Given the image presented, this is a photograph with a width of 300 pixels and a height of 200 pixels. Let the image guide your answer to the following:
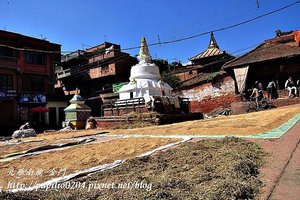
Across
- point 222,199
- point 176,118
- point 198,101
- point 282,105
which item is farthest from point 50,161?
point 198,101

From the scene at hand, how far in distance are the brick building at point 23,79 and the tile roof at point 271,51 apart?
61.0 ft

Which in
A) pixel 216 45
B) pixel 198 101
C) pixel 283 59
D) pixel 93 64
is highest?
pixel 216 45

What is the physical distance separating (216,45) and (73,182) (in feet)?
135

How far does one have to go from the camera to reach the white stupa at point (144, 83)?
20.6 m

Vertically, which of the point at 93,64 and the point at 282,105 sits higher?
the point at 93,64

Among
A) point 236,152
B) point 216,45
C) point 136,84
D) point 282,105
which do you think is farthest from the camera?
point 216,45

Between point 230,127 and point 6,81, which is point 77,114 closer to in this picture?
point 230,127

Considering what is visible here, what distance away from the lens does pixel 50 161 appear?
19.2 feet

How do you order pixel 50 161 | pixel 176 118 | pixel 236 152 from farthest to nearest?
pixel 176 118
pixel 50 161
pixel 236 152

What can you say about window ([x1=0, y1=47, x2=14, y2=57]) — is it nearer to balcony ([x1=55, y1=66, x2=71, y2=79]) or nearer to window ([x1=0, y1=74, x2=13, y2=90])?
window ([x1=0, y1=74, x2=13, y2=90])

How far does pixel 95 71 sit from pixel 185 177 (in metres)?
36.4

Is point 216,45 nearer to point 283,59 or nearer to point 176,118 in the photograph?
point 283,59

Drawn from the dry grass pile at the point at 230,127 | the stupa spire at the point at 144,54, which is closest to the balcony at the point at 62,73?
the stupa spire at the point at 144,54

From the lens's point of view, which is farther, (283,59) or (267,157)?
(283,59)
